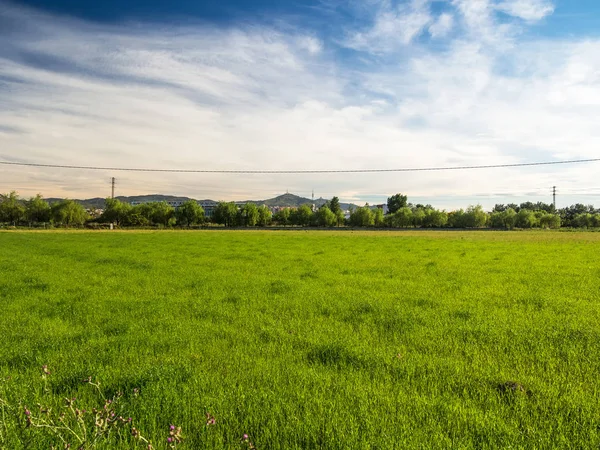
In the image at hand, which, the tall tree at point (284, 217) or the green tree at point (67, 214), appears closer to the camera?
the green tree at point (67, 214)

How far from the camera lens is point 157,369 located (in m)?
6.62

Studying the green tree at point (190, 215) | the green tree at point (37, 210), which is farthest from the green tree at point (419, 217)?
the green tree at point (37, 210)

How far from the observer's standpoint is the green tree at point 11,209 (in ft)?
456

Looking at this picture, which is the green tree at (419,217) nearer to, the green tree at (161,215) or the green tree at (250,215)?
the green tree at (250,215)

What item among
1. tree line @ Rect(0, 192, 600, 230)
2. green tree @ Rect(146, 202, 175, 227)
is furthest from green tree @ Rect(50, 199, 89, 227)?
green tree @ Rect(146, 202, 175, 227)

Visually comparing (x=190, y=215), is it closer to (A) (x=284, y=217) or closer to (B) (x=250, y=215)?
(B) (x=250, y=215)

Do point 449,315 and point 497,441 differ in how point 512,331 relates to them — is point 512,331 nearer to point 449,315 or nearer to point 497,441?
point 449,315

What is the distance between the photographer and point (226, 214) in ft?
547

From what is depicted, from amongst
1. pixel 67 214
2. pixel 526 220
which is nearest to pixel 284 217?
pixel 67 214

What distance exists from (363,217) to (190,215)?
256 feet

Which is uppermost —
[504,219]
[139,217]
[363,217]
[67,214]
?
[504,219]

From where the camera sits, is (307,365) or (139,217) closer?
(307,365)

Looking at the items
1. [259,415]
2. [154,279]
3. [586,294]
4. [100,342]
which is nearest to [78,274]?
[154,279]

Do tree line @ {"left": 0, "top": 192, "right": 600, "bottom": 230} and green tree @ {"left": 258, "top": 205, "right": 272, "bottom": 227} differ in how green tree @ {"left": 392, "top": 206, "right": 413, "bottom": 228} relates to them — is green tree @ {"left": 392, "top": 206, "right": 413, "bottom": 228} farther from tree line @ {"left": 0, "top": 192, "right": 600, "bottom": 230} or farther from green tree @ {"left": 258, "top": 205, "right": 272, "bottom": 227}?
green tree @ {"left": 258, "top": 205, "right": 272, "bottom": 227}
